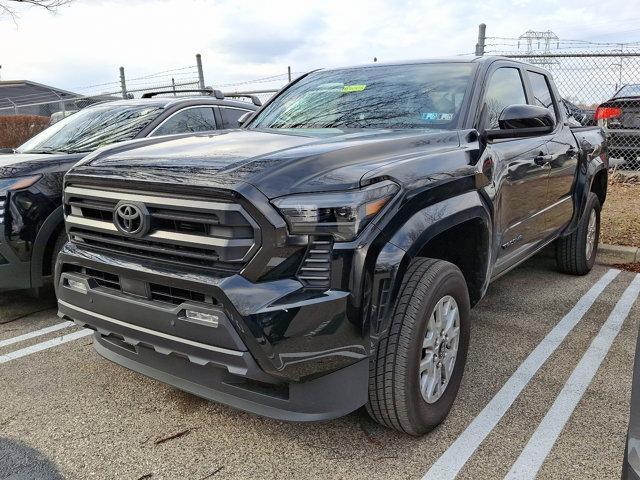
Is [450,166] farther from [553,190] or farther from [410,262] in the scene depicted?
[553,190]

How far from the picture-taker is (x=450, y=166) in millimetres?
2699

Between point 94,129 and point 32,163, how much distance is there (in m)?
1.13

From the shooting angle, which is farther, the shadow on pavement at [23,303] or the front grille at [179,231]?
the shadow on pavement at [23,303]

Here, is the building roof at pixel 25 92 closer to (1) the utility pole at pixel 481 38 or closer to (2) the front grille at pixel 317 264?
(1) the utility pole at pixel 481 38

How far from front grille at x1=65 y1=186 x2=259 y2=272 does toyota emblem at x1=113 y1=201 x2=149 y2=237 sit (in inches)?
0.8

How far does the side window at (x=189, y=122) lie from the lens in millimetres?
5141

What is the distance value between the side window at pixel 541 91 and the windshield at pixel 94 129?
10.7 feet

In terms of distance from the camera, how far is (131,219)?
2.34 meters

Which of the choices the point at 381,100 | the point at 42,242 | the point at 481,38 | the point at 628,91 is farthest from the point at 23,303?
the point at 628,91

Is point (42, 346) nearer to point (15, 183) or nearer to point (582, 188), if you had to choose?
point (15, 183)

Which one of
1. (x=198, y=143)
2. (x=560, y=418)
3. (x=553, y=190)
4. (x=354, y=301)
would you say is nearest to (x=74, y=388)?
(x=198, y=143)

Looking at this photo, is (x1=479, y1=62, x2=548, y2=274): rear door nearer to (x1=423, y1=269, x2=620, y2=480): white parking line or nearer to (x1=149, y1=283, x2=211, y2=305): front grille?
(x1=423, y1=269, x2=620, y2=480): white parking line

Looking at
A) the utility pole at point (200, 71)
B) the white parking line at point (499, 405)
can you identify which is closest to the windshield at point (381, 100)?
the white parking line at point (499, 405)

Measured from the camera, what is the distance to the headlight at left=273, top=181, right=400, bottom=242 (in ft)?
6.81
